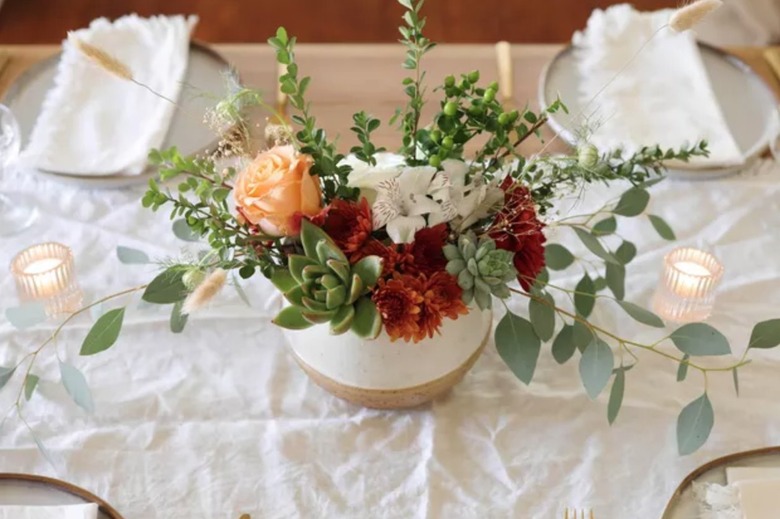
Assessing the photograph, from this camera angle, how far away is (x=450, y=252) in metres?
0.67

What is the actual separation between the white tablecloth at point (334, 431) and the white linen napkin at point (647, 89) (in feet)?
0.80

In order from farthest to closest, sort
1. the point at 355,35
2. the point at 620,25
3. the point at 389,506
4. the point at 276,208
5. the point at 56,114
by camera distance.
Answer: the point at 355,35
the point at 620,25
the point at 56,114
the point at 389,506
the point at 276,208

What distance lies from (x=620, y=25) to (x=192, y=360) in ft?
2.78

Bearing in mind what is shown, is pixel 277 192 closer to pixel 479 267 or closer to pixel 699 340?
pixel 479 267

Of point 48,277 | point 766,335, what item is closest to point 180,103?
point 48,277

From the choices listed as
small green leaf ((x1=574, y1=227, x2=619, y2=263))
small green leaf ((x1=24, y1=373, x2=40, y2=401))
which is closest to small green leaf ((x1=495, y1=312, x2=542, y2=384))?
small green leaf ((x1=574, y1=227, x2=619, y2=263))

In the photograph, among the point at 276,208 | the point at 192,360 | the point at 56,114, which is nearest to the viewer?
the point at 276,208

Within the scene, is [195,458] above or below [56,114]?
below

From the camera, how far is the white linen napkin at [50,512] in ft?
2.41

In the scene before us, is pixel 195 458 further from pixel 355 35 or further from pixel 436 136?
pixel 355 35

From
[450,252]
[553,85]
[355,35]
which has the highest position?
[355,35]

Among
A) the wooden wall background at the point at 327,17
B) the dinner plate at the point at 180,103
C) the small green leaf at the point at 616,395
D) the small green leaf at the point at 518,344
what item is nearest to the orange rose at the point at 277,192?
the small green leaf at the point at 518,344

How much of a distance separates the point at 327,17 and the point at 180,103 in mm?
1442

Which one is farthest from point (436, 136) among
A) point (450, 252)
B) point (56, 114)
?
point (56, 114)
